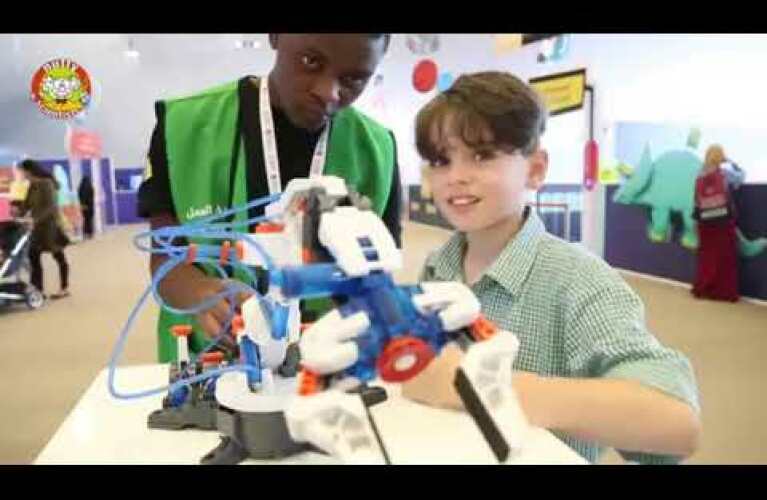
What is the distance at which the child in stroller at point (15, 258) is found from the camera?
14.8 feet

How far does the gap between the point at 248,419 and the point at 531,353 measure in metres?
0.37

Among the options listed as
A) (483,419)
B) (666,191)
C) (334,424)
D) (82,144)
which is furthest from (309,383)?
(82,144)

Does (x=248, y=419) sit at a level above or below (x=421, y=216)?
above

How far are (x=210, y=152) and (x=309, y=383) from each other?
2.14 feet

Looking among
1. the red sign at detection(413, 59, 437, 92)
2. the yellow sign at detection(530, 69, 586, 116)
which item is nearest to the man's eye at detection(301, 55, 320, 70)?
the yellow sign at detection(530, 69, 586, 116)

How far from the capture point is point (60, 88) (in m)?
1.29

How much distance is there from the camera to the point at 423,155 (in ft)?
3.01

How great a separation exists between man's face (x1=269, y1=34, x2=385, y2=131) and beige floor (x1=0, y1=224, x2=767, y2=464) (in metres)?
0.58

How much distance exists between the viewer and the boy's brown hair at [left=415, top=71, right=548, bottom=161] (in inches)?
34.6

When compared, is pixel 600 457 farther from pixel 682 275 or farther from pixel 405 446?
pixel 682 275

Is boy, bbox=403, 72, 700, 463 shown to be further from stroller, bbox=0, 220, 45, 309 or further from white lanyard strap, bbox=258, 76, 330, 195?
stroller, bbox=0, 220, 45, 309

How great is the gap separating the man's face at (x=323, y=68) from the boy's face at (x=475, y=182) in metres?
0.14

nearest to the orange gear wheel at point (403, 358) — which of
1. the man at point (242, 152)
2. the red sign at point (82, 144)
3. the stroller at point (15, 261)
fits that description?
the man at point (242, 152)
